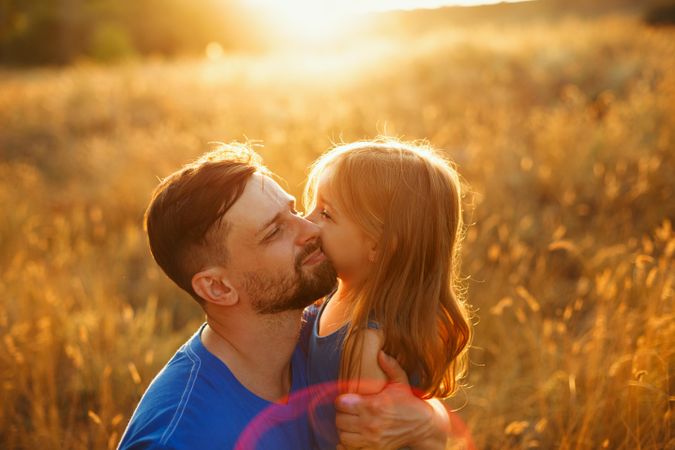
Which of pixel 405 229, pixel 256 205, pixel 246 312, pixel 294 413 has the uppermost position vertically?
pixel 256 205

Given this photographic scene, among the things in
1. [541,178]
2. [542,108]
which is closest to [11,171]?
[541,178]

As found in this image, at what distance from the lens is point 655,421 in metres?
2.51

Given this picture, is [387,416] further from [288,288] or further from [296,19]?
[296,19]

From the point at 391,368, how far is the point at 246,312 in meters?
0.61

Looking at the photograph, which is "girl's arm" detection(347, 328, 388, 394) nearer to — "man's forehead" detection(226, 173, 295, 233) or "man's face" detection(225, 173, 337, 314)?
"man's face" detection(225, 173, 337, 314)

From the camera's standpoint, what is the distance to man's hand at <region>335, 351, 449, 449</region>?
6.59 feet

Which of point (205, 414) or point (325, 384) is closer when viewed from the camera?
point (205, 414)

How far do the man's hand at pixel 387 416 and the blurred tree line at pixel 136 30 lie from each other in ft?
107

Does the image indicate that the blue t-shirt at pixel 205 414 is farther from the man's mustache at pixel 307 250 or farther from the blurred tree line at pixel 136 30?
the blurred tree line at pixel 136 30

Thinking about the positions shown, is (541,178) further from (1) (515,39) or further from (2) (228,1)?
(2) (228,1)

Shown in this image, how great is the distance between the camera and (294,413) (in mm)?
2139

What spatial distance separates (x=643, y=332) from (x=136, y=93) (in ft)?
39.0

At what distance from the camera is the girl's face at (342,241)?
2254 mm

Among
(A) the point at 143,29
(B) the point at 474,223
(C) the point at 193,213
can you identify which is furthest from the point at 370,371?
(A) the point at 143,29
